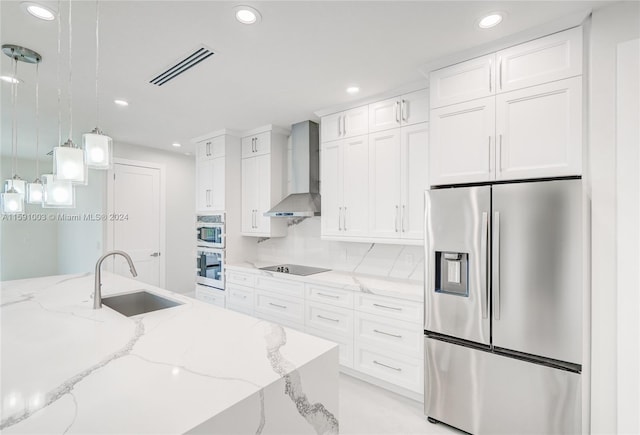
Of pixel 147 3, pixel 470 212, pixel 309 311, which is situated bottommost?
pixel 309 311

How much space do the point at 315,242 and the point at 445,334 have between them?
196 centimetres

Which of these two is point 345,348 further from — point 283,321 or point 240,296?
point 240,296

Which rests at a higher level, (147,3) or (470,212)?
(147,3)

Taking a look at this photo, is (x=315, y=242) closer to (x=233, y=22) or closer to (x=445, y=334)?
(x=445, y=334)

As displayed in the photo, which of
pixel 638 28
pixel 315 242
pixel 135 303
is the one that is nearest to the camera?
pixel 638 28

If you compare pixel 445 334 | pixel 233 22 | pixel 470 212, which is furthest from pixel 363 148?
pixel 445 334

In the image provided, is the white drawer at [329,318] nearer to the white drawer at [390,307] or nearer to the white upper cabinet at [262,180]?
the white drawer at [390,307]

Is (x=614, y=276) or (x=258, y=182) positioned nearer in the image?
(x=614, y=276)

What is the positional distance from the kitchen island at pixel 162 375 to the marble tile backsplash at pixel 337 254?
181 centimetres

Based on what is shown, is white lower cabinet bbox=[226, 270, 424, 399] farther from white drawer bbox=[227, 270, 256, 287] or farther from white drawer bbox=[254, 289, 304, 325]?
white drawer bbox=[227, 270, 256, 287]

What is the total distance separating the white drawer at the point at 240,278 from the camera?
358 centimetres

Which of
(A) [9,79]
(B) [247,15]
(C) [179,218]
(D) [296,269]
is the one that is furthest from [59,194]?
(C) [179,218]

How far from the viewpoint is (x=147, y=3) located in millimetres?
1585

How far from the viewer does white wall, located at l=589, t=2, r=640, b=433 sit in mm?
1592
